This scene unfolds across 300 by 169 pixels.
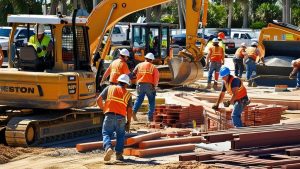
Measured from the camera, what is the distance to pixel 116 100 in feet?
44.0

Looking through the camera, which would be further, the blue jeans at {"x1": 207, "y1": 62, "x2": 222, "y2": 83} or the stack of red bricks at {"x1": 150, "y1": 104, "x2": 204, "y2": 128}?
the blue jeans at {"x1": 207, "y1": 62, "x2": 222, "y2": 83}

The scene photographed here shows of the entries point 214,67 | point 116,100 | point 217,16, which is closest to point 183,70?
point 214,67

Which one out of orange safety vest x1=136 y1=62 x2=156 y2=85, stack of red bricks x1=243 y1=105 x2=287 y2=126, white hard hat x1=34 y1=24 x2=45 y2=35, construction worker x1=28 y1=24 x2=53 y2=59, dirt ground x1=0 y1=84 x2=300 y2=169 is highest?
white hard hat x1=34 y1=24 x2=45 y2=35

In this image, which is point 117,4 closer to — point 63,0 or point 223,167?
point 223,167

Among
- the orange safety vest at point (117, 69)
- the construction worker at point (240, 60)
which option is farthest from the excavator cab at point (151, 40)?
the orange safety vest at point (117, 69)

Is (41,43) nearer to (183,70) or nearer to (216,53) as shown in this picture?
(183,70)

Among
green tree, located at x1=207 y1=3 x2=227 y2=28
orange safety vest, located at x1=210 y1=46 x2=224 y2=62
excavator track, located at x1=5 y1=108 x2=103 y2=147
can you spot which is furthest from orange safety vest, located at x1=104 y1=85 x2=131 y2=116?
green tree, located at x1=207 y1=3 x2=227 y2=28

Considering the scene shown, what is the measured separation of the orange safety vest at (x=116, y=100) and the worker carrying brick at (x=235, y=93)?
2.80 m

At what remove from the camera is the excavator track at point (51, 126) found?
15.0m

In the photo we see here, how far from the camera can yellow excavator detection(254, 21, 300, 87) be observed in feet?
96.4

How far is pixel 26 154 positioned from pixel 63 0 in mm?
39089

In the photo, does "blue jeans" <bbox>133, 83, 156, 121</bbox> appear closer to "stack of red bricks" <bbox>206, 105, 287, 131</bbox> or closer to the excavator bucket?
"stack of red bricks" <bbox>206, 105, 287, 131</bbox>

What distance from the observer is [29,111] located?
16203 mm

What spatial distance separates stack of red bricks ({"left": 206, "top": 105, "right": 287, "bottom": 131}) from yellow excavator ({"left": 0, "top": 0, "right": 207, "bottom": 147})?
8.87ft
